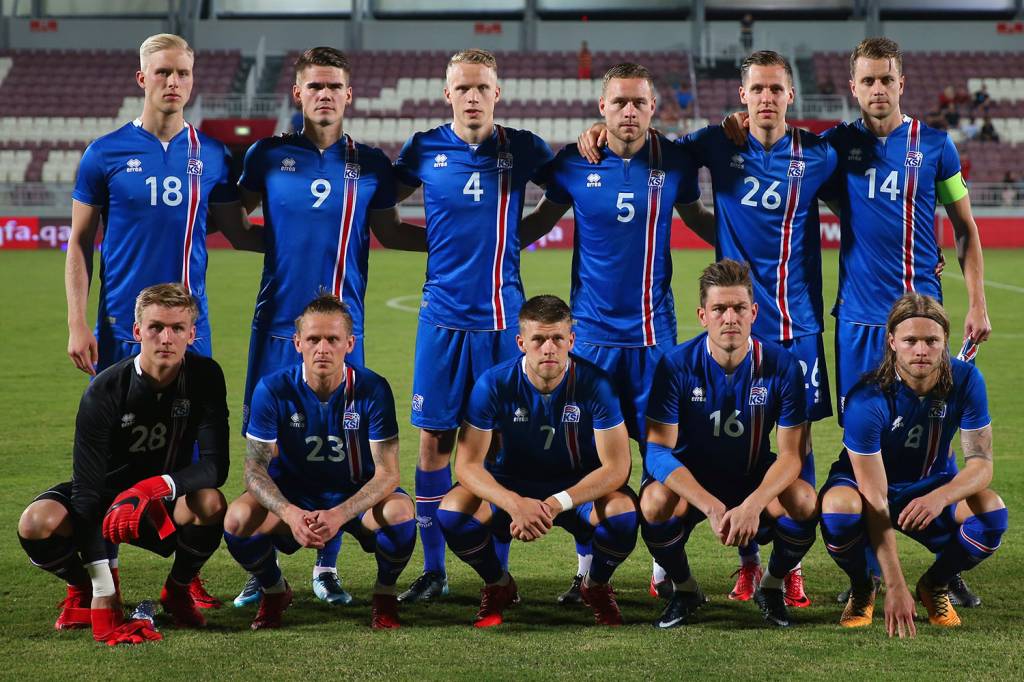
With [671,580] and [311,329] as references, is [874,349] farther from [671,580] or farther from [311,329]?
[311,329]

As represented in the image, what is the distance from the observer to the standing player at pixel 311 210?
5.07 metres

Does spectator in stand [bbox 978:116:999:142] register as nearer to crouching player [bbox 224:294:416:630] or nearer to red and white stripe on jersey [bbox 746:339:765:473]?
red and white stripe on jersey [bbox 746:339:765:473]

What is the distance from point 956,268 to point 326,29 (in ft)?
60.2

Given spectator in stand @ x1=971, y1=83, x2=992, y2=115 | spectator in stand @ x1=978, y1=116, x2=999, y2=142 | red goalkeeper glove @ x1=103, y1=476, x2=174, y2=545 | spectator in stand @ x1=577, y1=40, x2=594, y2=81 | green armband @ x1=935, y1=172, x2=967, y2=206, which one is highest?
spectator in stand @ x1=577, y1=40, x2=594, y2=81

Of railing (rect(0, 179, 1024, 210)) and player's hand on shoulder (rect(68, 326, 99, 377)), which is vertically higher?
railing (rect(0, 179, 1024, 210))

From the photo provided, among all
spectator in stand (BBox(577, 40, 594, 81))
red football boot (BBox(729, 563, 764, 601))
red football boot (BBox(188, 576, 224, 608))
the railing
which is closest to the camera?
red football boot (BBox(188, 576, 224, 608))

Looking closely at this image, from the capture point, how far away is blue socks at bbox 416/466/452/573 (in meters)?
5.07

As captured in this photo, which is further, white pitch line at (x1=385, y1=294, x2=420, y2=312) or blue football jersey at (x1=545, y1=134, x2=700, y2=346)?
white pitch line at (x1=385, y1=294, x2=420, y2=312)

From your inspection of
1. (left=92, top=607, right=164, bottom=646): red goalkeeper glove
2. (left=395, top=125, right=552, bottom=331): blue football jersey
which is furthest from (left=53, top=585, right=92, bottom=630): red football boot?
(left=395, top=125, right=552, bottom=331): blue football jersey

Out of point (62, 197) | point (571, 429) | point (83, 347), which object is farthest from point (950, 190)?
point (62, 197)

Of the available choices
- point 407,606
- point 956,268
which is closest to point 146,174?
point 407,606

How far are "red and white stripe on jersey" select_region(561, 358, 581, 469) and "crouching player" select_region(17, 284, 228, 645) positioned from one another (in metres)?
1.27

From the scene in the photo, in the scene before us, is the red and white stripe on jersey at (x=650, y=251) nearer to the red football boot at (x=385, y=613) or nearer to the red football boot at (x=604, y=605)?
the red football boot at (x=604, y=605)

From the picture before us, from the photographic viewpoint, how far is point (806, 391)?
4945 millimetres
